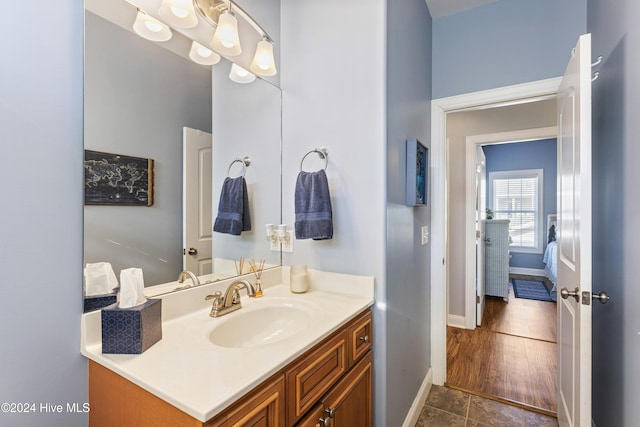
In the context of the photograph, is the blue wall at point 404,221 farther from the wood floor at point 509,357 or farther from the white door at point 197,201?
the white door at point 197,201

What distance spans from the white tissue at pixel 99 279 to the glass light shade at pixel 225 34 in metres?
1.04

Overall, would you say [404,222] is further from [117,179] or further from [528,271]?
[528,271]

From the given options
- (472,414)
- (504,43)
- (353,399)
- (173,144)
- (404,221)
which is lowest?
(472,414)

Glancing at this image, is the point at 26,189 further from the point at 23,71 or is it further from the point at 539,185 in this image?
the point at 539,185

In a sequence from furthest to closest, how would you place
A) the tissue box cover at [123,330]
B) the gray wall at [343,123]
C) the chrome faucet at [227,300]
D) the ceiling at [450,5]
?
the ceiling at [450,5], the gray wall at [343,123], the chrome faucet at [227,300], the tissue box cover at [123,330]

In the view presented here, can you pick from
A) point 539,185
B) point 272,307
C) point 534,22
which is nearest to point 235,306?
point 272,307

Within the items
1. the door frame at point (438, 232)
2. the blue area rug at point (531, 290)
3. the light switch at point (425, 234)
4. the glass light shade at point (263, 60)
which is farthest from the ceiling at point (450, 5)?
the blue area rug at point (531, 290)

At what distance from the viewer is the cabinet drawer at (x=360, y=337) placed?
4.09ft

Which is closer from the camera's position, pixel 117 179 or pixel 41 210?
pixel 41 210

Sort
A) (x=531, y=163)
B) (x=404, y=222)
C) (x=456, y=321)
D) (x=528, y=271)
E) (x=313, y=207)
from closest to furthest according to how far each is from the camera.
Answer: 1. (x=313, y=207)
2. (x=404, y=222)
3. (x=456, y=321)
4. (x=531, y=163)
5. (x=528, y=271)

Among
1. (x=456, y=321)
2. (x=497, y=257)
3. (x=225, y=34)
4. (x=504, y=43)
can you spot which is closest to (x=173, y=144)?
(x=225, y=34)

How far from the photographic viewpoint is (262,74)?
5.33 ft

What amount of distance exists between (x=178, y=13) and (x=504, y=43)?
2.05m

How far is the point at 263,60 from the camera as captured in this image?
1.56m
